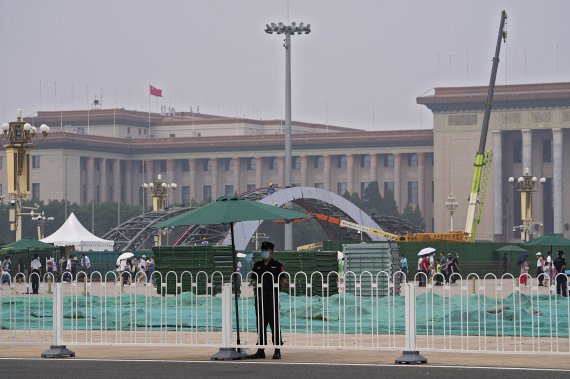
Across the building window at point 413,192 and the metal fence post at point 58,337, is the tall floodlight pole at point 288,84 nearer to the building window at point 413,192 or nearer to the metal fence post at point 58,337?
the metal fence post at point 58,337

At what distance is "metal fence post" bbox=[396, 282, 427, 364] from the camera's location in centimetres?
1942

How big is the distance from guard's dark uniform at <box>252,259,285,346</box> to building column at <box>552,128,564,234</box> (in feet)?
374

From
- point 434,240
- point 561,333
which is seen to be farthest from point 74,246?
point 561,333

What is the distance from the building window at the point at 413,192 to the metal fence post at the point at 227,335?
Result: 427ft

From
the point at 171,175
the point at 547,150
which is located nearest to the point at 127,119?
the point at 171,175

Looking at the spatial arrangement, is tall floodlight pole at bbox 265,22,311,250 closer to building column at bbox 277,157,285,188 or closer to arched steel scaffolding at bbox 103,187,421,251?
arched steel scaffolding at bbox 103,187,421,251

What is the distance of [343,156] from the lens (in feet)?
504

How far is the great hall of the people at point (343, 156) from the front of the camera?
438 ft

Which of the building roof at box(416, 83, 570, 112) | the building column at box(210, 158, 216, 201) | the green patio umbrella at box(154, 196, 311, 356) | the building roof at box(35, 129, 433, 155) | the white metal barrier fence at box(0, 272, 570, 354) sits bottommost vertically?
the white metal barrier fence at box(0, 272, 570, 354)

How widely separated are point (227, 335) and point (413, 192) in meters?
131

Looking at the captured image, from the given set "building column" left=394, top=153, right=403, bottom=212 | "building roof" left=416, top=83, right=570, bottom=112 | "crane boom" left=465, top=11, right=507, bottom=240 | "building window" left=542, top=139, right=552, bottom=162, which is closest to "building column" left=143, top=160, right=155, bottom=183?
"building column" left=394, top=153, right=403, bottom=212

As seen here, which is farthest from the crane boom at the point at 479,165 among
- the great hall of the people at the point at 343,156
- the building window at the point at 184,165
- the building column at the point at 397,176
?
the building window at the point at 184,165

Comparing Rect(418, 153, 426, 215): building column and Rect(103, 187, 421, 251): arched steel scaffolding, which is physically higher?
Rect(418, 153, 426, 215): building column

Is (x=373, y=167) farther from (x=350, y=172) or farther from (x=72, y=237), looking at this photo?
(x=72, y=237)
